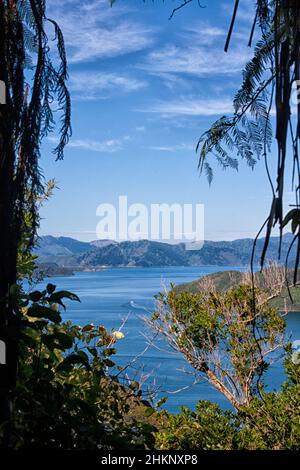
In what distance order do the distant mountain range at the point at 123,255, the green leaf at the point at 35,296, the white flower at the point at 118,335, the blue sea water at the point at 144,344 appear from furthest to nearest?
the distant mountain range at the point at 123,255
the blue sea water at the point at 144,344
the white flower at the point at 118,335
the green leaf at the point at 35,296

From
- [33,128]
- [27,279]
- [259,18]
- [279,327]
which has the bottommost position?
[279,327]

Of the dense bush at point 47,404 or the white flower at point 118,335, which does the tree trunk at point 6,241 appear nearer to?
the dense bush at point 47,404

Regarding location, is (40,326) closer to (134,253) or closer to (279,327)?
(279,327)

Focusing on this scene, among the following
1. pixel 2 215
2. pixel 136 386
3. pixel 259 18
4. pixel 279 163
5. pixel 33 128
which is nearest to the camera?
pixel 279 163

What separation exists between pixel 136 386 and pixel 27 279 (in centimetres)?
234

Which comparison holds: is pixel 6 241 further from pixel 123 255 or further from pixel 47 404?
pixel 123 255

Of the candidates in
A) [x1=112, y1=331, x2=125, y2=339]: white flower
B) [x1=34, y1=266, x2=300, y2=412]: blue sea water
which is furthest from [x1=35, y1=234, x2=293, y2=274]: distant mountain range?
[x1=112, y1=331, x2=125, y2=339]: white flower

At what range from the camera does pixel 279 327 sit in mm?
7477

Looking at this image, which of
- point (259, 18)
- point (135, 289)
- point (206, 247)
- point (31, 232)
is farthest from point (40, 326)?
point (206, 247)

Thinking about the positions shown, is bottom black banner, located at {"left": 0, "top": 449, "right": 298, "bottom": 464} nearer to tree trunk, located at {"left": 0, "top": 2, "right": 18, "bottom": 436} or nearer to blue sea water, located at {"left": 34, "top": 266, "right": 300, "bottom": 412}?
tree trunk, located at {"left": 0, "top": 2, "right": 18, "bottom": 436}
